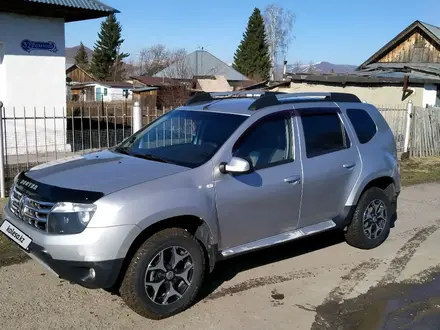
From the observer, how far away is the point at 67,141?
1116cm

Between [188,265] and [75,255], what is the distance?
37.7 inches

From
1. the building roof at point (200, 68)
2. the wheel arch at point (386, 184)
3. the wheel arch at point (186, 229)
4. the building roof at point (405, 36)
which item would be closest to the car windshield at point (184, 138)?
the wheel arch at point (186, 229)

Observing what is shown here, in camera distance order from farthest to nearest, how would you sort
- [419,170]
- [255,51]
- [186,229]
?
[255,51]
[419,170]
[186,229]

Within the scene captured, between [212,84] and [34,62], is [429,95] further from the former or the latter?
[212,84]

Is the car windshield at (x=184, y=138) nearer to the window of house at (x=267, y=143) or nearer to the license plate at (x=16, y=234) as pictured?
the window of house at (x=267, y=143)

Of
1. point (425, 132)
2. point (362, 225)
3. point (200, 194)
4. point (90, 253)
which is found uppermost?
point (200, 194)

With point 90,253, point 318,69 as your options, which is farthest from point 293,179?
point 318,69

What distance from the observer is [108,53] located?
75562 mm

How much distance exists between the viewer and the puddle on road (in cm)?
407

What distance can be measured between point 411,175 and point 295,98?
7.60 metres

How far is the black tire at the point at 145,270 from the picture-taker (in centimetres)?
382

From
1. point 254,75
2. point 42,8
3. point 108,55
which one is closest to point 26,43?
point 42,8

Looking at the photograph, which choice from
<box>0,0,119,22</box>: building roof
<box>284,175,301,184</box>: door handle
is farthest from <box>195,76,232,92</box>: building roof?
<box>284,175,301,184</box>: door handle

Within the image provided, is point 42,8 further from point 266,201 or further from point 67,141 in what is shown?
point 266,201
